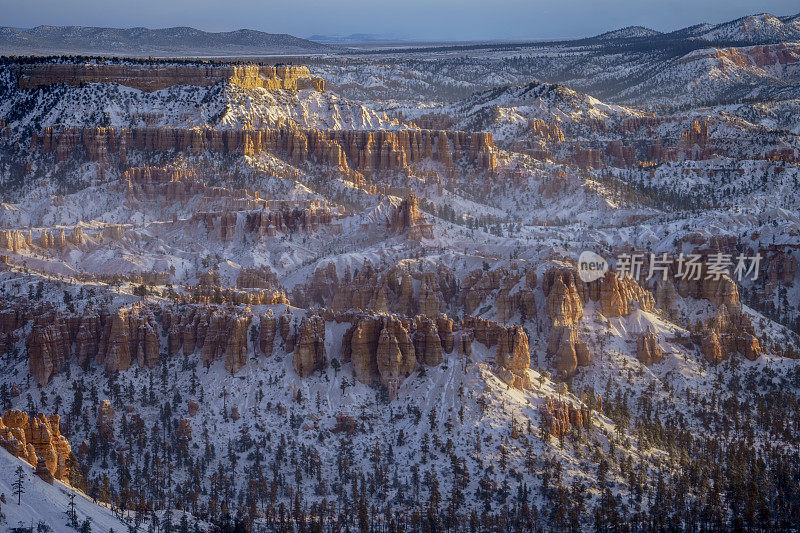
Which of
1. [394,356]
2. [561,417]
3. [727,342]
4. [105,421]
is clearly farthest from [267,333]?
[727,342]

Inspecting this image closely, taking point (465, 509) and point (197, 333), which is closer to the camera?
point (465, 509)

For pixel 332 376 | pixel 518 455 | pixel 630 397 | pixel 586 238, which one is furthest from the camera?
pixel 586 238

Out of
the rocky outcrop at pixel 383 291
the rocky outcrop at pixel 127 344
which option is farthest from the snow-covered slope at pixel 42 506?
the rocky outcrop at pixel 383 291

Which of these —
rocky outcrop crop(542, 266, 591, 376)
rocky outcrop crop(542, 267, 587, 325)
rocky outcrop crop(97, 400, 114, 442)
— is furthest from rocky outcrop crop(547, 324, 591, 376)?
rocky outcrop crop(97, 400, 114, 442)

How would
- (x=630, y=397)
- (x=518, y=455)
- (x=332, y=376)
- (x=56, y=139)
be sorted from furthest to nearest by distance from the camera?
(x=56, y=139) → (x=630, y=397) → (x=332, y=376) → (x=518, y=455)

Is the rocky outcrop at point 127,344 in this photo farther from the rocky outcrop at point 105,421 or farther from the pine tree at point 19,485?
the pine tree at point 19,485

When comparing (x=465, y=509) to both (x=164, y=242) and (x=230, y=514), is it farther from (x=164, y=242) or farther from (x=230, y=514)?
(x=164, y=242)

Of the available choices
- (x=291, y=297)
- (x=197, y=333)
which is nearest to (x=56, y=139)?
(x=291, y=297)

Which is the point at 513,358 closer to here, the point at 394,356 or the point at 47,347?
the point at 394,356
